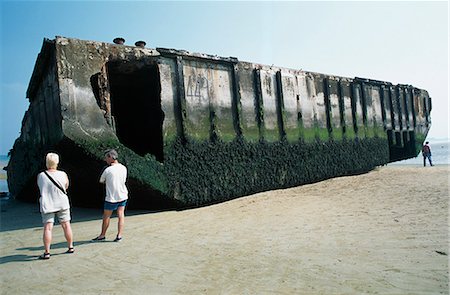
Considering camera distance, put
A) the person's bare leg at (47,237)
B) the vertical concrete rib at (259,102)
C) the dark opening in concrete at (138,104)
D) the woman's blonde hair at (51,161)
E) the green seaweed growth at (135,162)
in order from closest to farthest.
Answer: the person's bare leg at (47,237) → the woman's blonde hair at (51,161) → the green seaweed growth at (135,162) → the dark opening in concrete at (138,104) → the vertical concrete rib at (259,102)

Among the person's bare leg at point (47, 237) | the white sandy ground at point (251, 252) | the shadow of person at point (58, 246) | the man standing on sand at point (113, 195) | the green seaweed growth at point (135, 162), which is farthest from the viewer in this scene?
the green seaweed growth at point (135, 162)

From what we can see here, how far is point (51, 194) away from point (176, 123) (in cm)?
290

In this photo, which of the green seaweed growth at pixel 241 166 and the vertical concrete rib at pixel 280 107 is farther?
the vertical concrete rib at pixel 280 107

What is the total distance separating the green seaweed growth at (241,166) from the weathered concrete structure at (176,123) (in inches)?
0.9

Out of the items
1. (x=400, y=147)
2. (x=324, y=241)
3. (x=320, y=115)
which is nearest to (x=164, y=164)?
(x=324, y=241)

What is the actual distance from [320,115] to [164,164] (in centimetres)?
516

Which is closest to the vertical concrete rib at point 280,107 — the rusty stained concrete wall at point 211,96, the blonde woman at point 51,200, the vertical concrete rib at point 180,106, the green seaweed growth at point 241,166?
the rusty stained concrete wall at point 211,96

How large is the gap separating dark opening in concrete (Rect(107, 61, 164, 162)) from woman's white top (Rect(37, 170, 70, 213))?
2414mm

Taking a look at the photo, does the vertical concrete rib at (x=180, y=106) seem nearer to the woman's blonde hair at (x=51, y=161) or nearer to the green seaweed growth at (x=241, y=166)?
the green seaweed growth at (x=241, y=166)

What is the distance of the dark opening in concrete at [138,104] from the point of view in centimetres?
623

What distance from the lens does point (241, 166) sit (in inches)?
279

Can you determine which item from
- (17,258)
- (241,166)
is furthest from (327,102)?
(17,258)

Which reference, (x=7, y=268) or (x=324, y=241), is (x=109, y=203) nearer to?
(x=7, y=268)

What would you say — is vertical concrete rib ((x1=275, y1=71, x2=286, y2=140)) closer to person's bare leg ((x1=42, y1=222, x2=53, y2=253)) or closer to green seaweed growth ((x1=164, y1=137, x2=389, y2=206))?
green seaweed growth ((x1=164, y1=137, x2=389, y2=206))
